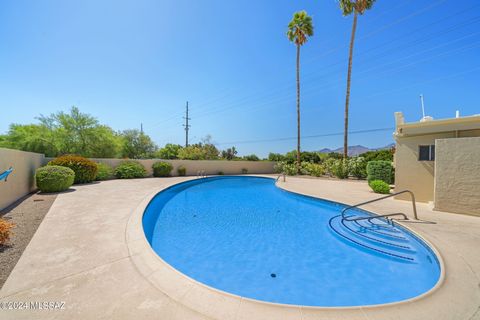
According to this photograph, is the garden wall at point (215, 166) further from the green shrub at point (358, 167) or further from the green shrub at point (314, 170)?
the green shrub at point (358, 167)

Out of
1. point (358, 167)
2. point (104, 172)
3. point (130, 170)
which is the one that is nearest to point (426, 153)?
point (358, 167)

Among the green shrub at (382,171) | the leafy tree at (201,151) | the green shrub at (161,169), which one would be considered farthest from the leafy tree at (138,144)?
the green shrub at (382,171)

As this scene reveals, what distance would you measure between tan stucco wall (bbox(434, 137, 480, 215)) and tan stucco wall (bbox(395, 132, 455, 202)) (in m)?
1.54

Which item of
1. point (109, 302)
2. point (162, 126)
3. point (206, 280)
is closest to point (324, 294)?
point (206, 280)

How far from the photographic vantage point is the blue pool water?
332 cm

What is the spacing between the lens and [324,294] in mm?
3258

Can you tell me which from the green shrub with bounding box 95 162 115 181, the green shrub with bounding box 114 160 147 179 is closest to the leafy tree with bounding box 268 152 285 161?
the green shrub with bounding box 114 160 147 179

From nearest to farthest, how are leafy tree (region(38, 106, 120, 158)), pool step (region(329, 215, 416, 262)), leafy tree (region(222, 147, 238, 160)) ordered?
pool step (region(329, 215, 416, 262)) → leafy tree (region(38, 106, 120, 158)) → leafy tree (region(222, 147, 238, 160))

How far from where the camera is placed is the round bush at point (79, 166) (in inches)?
421

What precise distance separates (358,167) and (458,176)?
9.18 m

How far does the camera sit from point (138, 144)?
31625 mm

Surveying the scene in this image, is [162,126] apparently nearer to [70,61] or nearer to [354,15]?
[70,61]

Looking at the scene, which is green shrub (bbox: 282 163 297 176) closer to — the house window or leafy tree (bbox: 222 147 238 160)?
the house window

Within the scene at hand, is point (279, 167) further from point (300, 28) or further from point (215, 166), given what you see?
point (300, 28)
